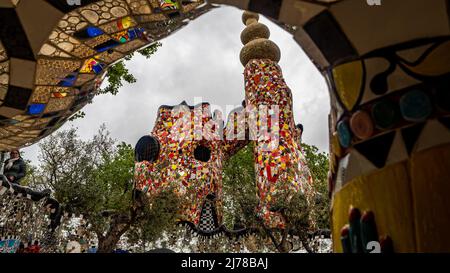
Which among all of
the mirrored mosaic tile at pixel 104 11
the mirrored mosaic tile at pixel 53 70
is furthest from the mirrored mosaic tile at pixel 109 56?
the mirrored mosaic tile at pixel 104 11

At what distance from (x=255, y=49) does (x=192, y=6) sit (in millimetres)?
12879

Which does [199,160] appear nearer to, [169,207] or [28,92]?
[169,207]

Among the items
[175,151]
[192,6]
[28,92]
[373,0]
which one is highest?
[175,151]

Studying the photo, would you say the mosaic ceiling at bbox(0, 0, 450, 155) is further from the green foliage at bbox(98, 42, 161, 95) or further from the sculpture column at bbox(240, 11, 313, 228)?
the sculpture column at bbox(240, 11, 313, 228)

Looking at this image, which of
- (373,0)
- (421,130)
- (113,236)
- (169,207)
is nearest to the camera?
(421,130)

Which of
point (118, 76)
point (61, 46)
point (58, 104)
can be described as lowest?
point (58, 104)

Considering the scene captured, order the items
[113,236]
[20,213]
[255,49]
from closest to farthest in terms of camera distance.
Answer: [20,213] → [113,236] → [255,49]

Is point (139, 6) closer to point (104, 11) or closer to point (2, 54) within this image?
point (104, 11)

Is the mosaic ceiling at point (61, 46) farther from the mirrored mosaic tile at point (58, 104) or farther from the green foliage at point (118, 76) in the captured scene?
the green foliage at point (118, 76)

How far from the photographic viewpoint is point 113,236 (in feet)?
28.9

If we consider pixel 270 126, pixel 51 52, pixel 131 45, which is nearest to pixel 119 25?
pixel 131 45
